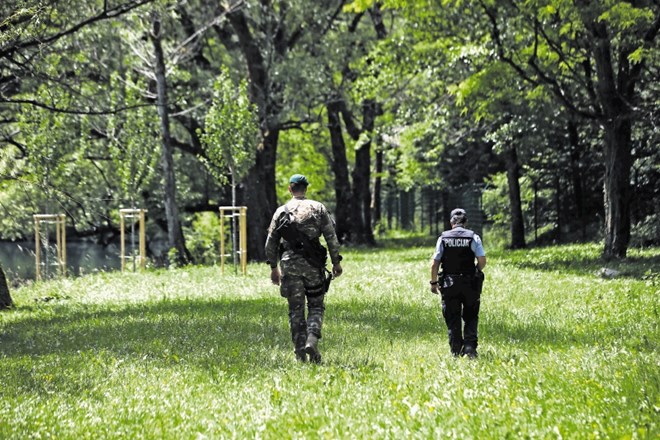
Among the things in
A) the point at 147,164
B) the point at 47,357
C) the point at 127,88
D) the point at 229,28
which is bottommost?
the point at 47,357

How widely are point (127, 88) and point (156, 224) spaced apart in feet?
61.0

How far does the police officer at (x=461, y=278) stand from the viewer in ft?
35.8

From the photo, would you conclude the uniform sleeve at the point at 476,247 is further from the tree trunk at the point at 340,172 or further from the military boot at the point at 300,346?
the tree trunk at the point at 340,172

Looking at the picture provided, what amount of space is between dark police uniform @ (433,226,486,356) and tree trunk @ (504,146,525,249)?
74.2 ft

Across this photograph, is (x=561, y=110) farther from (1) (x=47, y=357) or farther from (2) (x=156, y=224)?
(2) (x=156, y=224)

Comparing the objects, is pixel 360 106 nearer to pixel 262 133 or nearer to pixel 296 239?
pixel 262 133

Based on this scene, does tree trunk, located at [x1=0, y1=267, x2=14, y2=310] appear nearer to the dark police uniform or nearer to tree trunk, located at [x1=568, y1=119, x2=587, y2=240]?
the dark police uniform

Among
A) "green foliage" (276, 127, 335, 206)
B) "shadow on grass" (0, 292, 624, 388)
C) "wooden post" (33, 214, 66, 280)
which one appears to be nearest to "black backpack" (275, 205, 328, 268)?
"shadow on grass" (0, 292, 624, 388)

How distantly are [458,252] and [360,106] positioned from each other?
3038cm

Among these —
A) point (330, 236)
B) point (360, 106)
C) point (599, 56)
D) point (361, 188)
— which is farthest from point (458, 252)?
point (361, 188)

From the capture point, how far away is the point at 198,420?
7703mm

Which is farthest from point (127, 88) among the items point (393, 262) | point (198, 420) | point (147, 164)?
point (198, 420)

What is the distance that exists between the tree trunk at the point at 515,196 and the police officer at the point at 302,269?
2318 cm

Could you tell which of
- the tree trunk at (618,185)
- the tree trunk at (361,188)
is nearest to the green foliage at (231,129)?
the tree trunk at (618,185)
